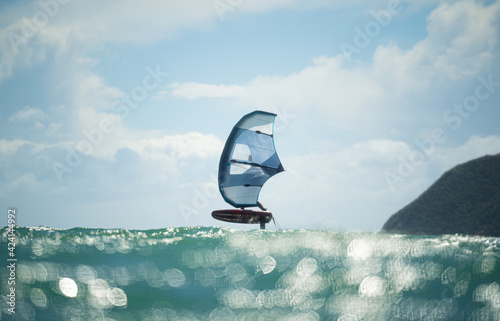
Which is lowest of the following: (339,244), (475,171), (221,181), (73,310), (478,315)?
(478,315)

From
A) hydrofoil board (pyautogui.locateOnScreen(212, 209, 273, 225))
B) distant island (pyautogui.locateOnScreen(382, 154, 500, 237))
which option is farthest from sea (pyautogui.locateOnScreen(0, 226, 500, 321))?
distant island (pyautogui.locateOnScreen(382, 154, 500, 237))

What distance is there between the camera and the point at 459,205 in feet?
211

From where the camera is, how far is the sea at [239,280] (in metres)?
11.6

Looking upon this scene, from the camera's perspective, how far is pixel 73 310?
11.1 meters

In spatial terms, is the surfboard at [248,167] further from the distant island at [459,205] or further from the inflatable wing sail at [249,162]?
the distant island at [459,205]

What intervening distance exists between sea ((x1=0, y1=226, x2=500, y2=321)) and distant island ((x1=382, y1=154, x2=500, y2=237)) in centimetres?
4532

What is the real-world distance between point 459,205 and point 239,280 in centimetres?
5997

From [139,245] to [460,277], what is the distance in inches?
551

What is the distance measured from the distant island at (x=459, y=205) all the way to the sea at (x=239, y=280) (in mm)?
45322

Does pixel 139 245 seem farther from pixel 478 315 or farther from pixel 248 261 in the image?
pixel 478 315

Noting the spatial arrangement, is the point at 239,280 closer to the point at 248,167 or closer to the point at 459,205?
the point at 248,167

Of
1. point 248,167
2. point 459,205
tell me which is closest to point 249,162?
point 248,167

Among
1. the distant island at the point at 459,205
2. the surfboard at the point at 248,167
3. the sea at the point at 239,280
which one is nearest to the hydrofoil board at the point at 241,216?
the surfboard at the point at 248,167

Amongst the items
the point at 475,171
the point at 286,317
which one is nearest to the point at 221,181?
the point at 286,317
